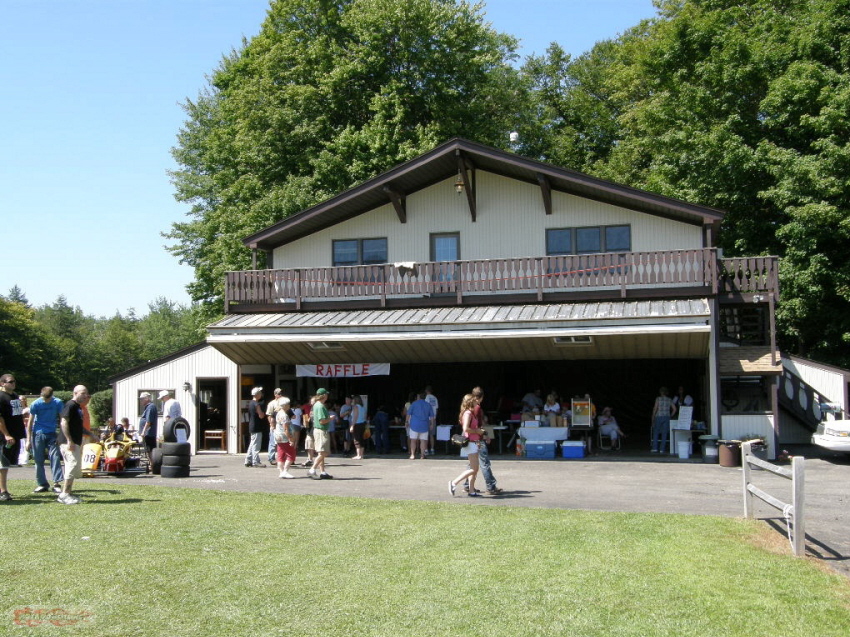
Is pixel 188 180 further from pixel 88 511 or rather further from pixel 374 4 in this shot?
pixel 88 511

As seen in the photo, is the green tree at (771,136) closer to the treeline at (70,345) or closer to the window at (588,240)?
the window at (588,240)

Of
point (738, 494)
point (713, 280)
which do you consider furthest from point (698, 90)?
point (738, 494)

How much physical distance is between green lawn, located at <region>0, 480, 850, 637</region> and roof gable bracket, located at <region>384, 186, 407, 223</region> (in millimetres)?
12952

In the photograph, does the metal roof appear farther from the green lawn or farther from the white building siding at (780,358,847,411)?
the green lawn

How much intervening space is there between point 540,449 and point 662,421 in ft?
10.6

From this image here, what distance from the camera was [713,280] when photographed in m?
20.0

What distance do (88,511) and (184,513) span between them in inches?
50.9

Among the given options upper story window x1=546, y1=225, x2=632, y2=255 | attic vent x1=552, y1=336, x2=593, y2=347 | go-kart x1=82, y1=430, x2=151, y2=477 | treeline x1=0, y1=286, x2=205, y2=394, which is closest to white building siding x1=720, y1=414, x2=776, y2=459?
attic vent x1=552, y1=336, x2=593, y2=347

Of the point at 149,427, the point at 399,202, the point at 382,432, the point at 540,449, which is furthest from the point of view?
the point at 399,202

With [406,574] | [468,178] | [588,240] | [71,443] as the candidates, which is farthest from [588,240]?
[406,574]

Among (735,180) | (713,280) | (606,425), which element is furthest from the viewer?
(735,180)

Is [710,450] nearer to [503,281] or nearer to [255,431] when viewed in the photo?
[503,281]

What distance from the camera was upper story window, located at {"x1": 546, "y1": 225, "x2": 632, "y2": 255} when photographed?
2230 centimetres

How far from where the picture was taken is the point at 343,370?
22750mm
